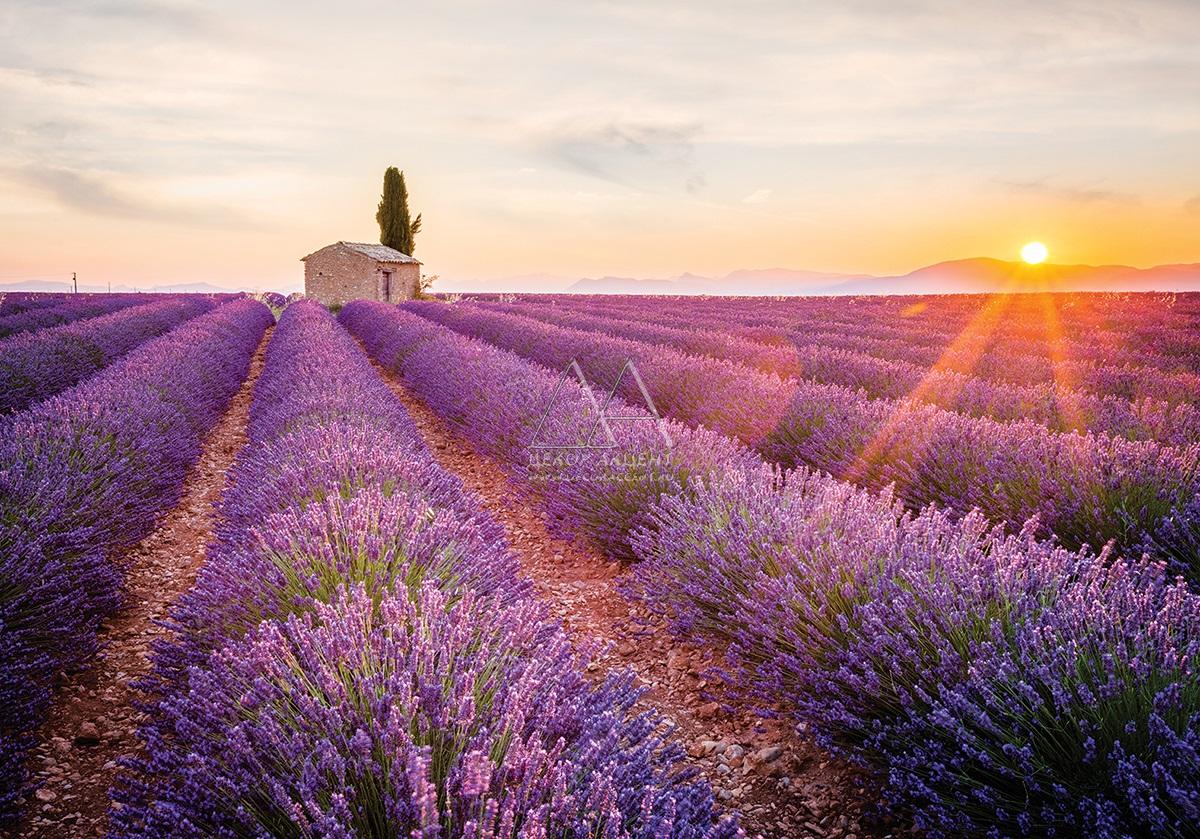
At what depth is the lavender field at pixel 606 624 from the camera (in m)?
1.34

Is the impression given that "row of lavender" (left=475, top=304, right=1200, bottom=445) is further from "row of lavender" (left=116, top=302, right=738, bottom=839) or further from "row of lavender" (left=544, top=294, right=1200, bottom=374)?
"row of lavender" (left=116, top=302, right=738, bottom=839)

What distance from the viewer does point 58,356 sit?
7.95 meters

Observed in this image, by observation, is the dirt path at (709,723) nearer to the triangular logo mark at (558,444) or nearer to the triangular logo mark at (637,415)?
the triangular logo mark at (558,444)

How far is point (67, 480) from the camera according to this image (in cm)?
321

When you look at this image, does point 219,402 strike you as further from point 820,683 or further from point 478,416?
point 820,683

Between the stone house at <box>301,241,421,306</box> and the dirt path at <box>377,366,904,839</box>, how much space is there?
26.2 m

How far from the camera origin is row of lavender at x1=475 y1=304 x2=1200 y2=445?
14.4ft

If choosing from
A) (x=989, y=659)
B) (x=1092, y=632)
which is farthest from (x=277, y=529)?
(x=1092, y=632)

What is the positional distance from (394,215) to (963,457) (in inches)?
1478

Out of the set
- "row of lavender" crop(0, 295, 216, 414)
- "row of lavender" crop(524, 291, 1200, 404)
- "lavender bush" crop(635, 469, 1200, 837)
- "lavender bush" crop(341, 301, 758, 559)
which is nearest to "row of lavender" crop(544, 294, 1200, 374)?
"row of lavender" crop(524, 291, 1200, 404)

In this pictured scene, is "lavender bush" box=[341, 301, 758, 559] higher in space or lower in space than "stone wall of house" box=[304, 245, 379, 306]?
lower

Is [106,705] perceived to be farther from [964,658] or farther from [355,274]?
[355,274]

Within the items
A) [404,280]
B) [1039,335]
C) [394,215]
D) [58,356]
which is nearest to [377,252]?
[404,280]

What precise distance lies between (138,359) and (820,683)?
25.6 feet
